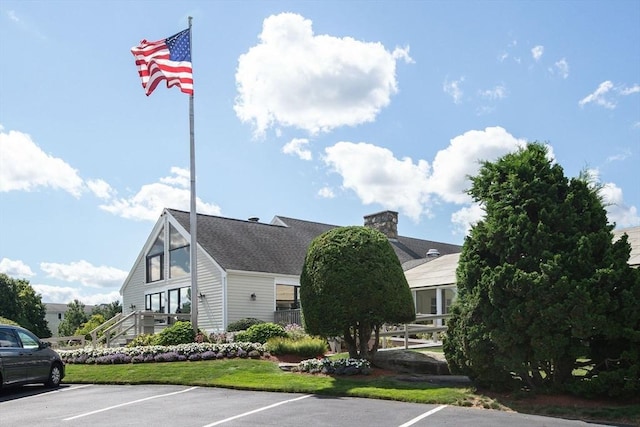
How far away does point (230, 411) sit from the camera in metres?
10.7

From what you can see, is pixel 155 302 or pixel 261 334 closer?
pixel 261 334

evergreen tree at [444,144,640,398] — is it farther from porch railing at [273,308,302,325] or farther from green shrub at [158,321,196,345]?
porch railing at [273,308,302,325]

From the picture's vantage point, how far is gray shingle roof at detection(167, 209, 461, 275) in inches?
1106

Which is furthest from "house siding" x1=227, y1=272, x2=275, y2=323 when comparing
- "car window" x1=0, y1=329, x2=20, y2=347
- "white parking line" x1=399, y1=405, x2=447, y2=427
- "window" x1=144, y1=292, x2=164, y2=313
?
"white parking line" x1=399, y1=405, x2=447, y2=427

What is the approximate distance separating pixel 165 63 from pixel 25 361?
10689 mm

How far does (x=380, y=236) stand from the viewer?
15836mm

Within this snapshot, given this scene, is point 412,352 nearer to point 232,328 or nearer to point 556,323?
point 556,323

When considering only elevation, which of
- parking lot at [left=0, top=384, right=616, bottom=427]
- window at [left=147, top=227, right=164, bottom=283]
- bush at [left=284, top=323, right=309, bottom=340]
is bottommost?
parking lot at [left=0, top=384, right=616, bottom=427]

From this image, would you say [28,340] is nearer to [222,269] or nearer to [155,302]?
[222,269]

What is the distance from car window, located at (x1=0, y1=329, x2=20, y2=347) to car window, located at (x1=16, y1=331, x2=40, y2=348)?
0.23 metres

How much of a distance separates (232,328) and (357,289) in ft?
39.0

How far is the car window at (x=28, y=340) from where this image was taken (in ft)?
49.4

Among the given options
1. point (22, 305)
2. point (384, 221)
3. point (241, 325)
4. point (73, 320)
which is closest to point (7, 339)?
point (241, 325)

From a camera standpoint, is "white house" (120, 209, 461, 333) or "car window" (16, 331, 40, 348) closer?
"car window" (16, 331, 40, 348)
